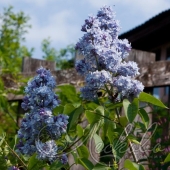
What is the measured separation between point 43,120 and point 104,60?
11.1 inches

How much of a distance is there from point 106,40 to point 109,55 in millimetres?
68

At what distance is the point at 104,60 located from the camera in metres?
2.01

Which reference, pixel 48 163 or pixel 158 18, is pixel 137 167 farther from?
pixel 158 18

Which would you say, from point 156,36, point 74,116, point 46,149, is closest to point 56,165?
point 46,149

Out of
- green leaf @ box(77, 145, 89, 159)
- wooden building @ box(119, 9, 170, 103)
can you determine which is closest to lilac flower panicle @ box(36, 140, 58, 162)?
green leaf @ box(77, 145, 89, 159)

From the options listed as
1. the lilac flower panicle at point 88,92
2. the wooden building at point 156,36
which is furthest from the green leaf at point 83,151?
the wooden building at point 156,36

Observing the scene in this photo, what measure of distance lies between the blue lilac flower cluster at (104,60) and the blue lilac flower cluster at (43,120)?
0.12m

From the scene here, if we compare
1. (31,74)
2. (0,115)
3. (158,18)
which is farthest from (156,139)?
(158,18)

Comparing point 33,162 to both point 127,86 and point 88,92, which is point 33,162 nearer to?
point 88,92

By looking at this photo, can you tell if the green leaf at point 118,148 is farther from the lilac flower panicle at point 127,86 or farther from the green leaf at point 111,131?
the lilac flower panicle at point 127,86

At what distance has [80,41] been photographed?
6.77 ft

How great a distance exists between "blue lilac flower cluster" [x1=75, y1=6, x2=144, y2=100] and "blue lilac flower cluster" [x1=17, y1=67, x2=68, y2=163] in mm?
123

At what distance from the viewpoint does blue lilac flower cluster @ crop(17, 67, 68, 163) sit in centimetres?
197

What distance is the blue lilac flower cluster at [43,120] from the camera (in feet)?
6.48
